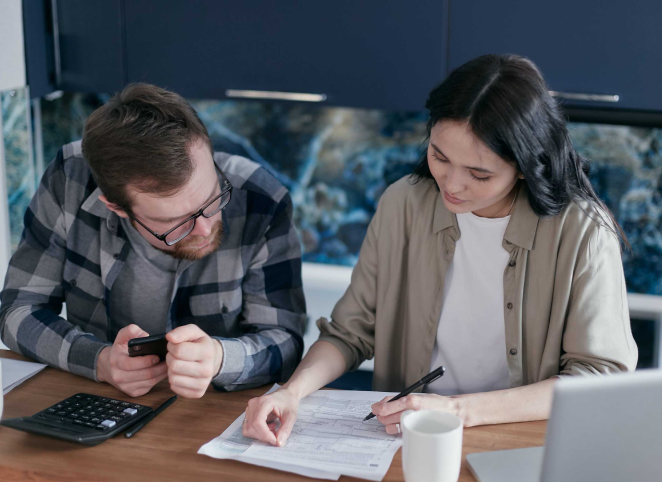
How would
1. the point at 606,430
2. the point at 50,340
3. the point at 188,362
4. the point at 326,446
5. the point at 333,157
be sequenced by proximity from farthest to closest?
the point at 333,157
the point at 50,340
the point at 188,362
the point at 326,446
the point at 606,430

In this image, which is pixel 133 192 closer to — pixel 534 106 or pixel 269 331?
pixel 269 331

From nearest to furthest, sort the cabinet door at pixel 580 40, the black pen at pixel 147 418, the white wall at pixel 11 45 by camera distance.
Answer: the black pen at pixel 147 418 → the cabinet door at pixel 580 40 → the white wall at pixel 11 45

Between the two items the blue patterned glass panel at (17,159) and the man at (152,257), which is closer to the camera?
the man at (152,257)

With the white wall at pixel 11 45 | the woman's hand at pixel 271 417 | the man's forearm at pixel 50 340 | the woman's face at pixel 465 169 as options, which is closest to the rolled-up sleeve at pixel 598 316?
the woman's face at pixel 465 169

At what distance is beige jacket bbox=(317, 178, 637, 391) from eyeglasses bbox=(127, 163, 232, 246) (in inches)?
13.2

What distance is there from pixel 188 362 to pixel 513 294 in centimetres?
67

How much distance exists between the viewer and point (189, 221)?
143cm

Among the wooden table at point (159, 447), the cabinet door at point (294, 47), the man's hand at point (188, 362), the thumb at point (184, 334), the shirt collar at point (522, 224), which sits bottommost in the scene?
the wooden table at point (159, 447)

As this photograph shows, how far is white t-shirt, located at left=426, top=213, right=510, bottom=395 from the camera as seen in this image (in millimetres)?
1496

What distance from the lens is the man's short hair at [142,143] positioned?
1.34 metres

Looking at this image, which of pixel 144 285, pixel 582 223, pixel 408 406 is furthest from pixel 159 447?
pixel 582 223

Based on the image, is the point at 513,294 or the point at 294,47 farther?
the point at 294,47

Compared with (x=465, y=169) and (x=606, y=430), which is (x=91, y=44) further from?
(x=606, y=430)

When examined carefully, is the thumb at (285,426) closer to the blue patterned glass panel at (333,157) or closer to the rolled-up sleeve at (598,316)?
the rolled-up sleeve at (598,316)
